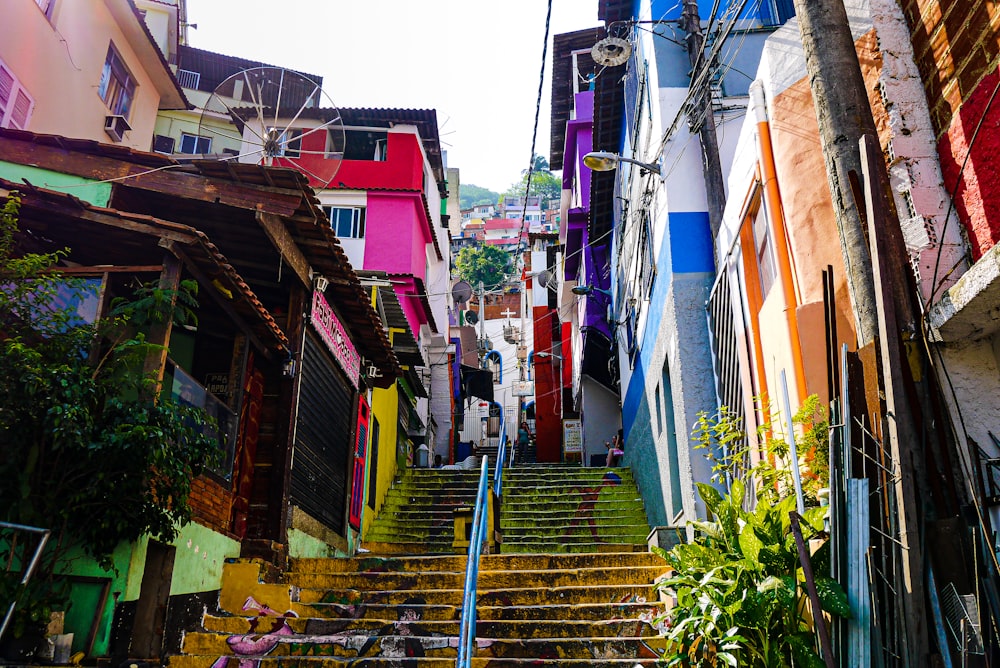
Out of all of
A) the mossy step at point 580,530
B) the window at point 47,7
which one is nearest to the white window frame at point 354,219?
the window at point 47,7

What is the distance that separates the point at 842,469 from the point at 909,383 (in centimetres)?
55

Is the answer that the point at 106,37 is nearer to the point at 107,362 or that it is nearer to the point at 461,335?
Result: the point at 107,362

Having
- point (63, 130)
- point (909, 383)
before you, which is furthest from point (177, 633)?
point (63, 130)

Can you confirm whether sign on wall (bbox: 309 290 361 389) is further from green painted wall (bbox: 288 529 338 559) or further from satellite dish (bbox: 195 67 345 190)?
green painted wall (bbox: 288 529 338 559)

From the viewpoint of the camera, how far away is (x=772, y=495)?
16.8 feet

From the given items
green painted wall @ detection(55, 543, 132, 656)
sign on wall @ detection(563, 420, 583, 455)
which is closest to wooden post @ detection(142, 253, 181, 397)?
green painted wall @ detection(55, 543, 132, 656)

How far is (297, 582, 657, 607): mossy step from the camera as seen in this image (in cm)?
726

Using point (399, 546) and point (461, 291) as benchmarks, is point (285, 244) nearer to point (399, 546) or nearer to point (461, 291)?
point (399, 546)

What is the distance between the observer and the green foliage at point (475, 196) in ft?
356

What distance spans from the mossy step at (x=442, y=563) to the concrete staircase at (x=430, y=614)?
11 millimetres

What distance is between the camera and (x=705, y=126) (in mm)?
9312

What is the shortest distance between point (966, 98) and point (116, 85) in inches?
605

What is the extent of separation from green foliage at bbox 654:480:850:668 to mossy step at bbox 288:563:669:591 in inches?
112

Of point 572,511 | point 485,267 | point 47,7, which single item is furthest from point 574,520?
point 485,267
